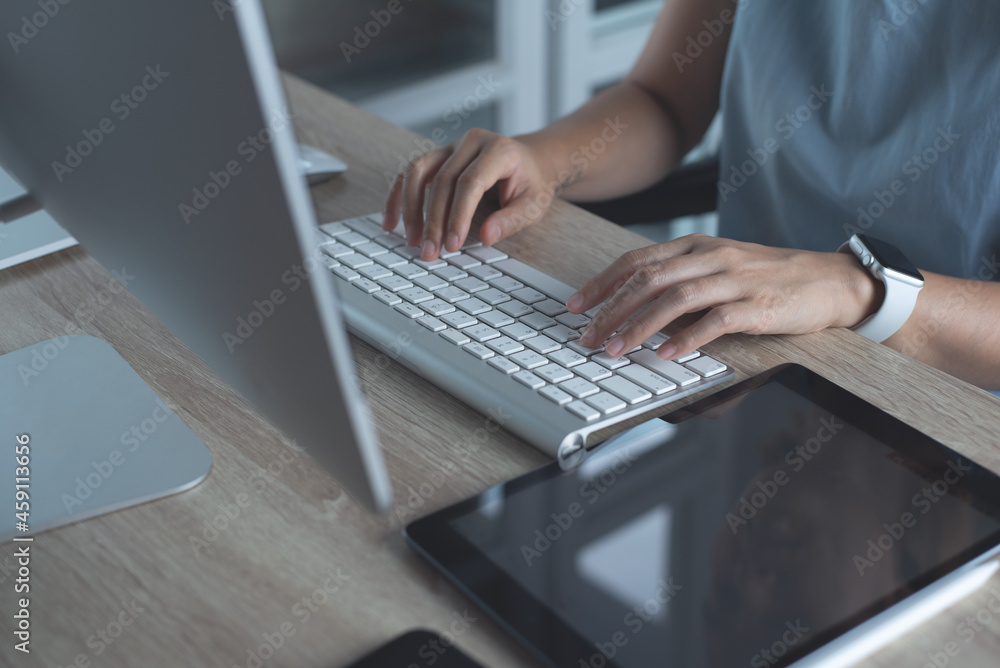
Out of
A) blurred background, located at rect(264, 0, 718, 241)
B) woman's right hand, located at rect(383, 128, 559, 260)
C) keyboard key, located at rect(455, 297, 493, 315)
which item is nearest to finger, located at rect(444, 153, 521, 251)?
woman's right hand, located at rect(383, 128, 559, 260)

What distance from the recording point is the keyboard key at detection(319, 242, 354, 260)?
749mm

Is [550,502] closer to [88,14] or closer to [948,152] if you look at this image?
[88,14]

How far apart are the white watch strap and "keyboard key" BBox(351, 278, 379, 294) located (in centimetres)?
39

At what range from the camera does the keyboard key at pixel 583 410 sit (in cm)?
54

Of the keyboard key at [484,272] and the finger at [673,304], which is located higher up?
the finger at [673,304]

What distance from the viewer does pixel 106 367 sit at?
2.03 feet

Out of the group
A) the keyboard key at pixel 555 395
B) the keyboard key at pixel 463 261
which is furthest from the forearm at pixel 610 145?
the keyboard key at pixel 555 395

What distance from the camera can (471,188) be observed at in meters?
0.81

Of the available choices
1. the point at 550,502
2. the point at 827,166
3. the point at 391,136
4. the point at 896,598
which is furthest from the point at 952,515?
the point at 391,136

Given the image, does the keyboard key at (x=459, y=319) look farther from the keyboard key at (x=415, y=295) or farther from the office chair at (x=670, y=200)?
the office chair at (x=670, y=200)

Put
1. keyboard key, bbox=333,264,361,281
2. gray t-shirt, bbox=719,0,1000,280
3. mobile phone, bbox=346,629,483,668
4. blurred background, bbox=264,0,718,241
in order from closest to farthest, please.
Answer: mobile phone, bbox=346,629,483,668 < keyboard key, bbox=333,264,361,281 < gray t-shirt, bbox=719,0,1000,280 < blurred background, bbox=264,0,718,241

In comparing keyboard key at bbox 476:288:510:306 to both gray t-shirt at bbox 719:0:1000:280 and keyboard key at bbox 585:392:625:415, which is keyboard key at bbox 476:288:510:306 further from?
gray t-shirt at bbox 719:0:1000:280

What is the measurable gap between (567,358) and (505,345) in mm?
45

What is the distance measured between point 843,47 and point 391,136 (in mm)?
525
